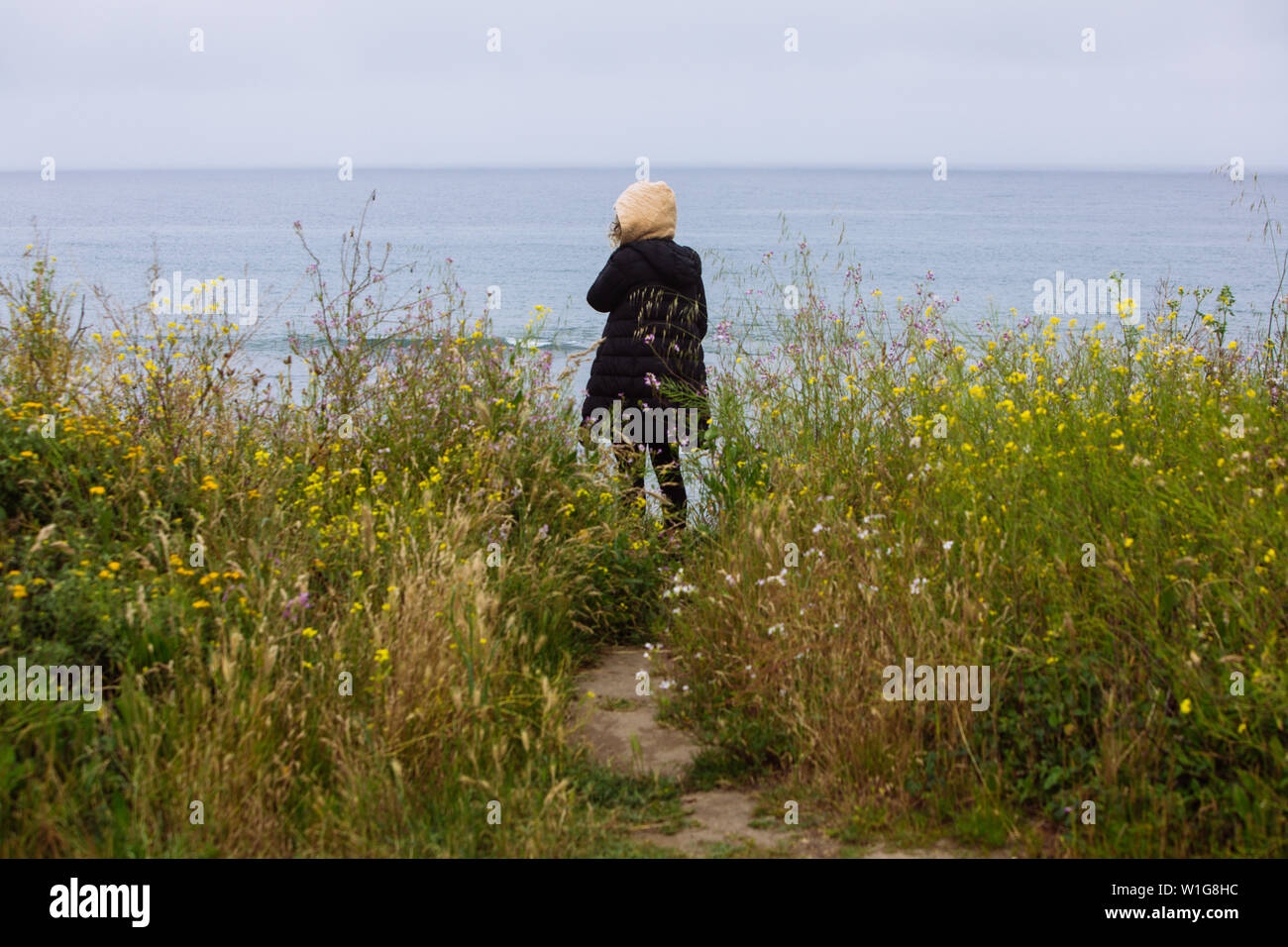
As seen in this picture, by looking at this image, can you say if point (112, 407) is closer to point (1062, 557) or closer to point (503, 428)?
point (503, 428)

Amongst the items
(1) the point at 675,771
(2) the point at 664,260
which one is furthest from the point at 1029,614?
(2) the point at 664,260

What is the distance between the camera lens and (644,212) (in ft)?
23.0

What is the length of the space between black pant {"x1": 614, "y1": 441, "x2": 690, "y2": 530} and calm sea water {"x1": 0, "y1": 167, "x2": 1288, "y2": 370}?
251 cm

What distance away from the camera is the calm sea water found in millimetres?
33094

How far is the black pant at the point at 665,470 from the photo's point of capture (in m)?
6.55

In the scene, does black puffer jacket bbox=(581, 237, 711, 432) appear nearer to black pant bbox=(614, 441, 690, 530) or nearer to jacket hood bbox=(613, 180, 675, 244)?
jacket hood bbox=(613, 180, 675, 244)

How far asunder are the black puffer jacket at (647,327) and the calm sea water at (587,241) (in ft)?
7.38

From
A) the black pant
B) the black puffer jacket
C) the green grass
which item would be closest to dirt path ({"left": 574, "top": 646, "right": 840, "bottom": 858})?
the green grass

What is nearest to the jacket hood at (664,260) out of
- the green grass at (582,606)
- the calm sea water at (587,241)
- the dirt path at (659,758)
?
the green grass at (582,606)

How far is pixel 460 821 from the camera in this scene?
335 centimetres

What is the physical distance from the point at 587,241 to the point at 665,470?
153 ft

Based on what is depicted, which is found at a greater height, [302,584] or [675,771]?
[302,584]

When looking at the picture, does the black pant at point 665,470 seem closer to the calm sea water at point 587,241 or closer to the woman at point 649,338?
the woman at point 649,338

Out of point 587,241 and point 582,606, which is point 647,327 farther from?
point 587,241
